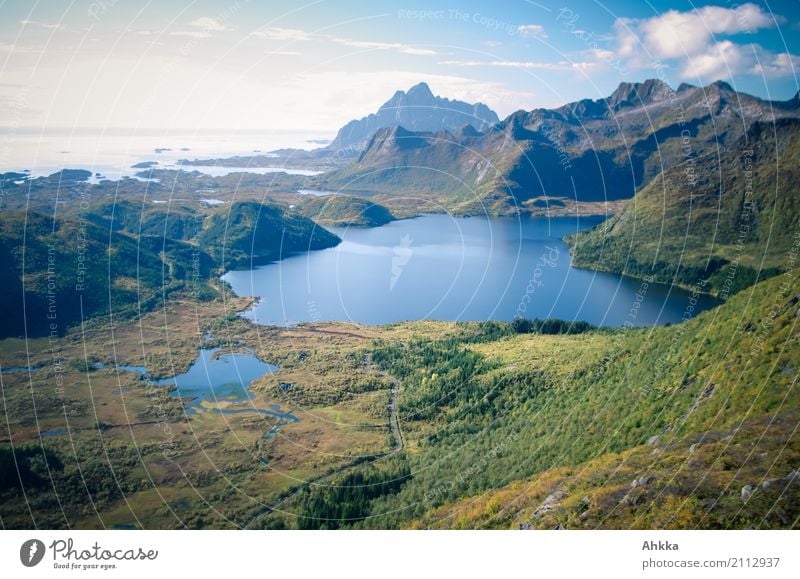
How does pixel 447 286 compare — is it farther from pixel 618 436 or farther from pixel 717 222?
pixel 618 436

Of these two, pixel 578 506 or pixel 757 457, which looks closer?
pixel 757 457

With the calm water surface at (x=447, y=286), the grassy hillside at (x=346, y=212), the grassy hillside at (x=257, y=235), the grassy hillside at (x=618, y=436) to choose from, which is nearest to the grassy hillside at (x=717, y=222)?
the calm water surface at (x=447, y=286)

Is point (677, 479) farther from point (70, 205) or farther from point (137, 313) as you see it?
point (70, 205)

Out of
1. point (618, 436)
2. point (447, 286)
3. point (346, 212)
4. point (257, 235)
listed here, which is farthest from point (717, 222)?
point (618, 436)

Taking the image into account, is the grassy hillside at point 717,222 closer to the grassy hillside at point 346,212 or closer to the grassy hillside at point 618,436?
the grassy hillside at point 346,212

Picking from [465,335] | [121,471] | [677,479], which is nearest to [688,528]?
[677,479]

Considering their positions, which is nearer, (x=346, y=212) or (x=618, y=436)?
(x=618, y=436)

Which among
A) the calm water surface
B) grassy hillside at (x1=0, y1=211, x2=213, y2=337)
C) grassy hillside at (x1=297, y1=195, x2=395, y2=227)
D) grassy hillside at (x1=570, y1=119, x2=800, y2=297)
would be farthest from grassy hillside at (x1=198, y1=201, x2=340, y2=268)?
grassy hillside at (x1=570, y1=119, x2=800, y2=297)
